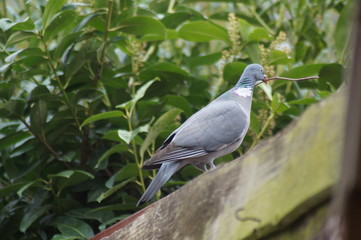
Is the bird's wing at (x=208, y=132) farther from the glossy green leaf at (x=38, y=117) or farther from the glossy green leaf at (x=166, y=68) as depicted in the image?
the glossy green leaf at (x=38, y=117)

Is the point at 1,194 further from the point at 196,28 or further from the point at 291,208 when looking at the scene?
the point at 291,208

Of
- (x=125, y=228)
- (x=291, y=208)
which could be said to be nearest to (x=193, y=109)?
(x=125, y=228)

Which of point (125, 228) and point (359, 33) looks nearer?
point (359, 33)

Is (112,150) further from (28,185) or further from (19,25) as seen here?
(19,25)

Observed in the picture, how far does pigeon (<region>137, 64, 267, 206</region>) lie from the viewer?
9.24 feet

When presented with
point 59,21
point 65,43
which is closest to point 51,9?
point 59,21

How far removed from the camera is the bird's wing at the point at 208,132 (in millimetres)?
2844

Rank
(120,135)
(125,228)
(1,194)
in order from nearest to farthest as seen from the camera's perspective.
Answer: (125,228), (120,135), (1,194)

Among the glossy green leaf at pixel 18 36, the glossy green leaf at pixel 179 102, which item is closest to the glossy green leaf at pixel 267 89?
the glossy green leaf at pixel 179 102

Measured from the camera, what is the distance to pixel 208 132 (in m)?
2.95

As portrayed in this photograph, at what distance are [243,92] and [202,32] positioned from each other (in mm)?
544

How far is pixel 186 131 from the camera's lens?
113 inches

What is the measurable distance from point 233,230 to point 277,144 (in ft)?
0.77

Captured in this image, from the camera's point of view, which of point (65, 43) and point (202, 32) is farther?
point (202, 32)
